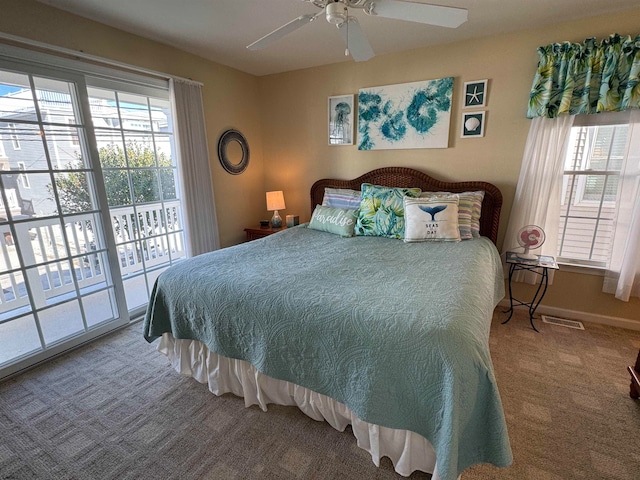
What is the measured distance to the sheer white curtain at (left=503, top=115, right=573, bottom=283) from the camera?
101 inches

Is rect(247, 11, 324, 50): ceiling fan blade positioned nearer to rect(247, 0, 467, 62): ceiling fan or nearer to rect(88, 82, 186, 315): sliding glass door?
rect(247, 0, 467, 62): ceiling fan

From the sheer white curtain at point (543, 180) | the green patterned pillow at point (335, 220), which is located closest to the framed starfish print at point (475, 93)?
the sheer white curtain at point (543, 180)

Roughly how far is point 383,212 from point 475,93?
4.65 ft

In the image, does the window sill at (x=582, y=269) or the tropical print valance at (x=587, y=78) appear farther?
the window sill at (x=582, y=269)

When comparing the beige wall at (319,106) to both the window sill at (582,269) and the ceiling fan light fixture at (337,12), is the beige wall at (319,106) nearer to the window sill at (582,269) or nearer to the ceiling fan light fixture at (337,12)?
the window sill at (582,269)

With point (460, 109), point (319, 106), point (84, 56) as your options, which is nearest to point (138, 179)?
point (84, 56)

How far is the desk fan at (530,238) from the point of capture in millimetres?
2637

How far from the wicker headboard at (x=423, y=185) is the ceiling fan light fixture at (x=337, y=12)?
6.25ft

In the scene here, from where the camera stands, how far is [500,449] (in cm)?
118

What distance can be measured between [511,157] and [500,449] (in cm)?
252

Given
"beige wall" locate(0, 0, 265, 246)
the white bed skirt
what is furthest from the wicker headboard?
the white bed skirt

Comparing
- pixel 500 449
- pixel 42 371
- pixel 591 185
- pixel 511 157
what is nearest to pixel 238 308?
pixel 500 449

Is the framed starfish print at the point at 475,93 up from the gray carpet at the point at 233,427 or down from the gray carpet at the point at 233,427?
up

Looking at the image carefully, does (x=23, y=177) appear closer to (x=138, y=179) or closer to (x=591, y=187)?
(x=138, y=179)
